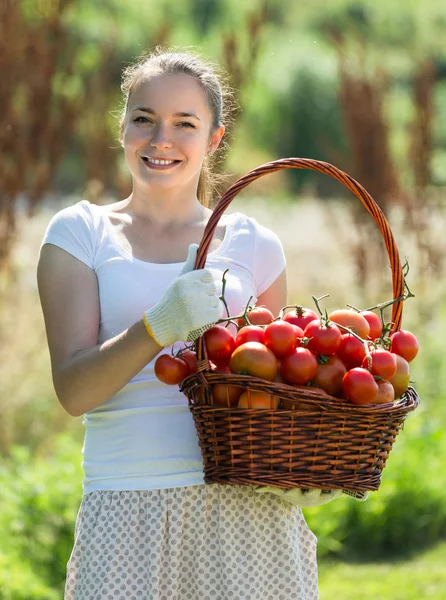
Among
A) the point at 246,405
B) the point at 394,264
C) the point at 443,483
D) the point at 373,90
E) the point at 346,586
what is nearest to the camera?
the point at 246,405

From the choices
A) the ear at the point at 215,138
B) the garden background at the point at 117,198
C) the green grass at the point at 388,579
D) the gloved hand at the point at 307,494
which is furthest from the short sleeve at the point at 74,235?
the green grass at the point at 388,579

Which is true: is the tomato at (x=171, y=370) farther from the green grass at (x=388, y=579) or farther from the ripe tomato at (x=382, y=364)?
the green grass at (x=388, y=579)

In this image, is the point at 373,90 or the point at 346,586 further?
the point at 373,90

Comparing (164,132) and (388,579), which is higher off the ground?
(164,132)

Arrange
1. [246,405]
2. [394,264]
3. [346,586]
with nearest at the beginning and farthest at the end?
[246,405], [394,264], [346,586]

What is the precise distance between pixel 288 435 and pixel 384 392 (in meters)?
0.20

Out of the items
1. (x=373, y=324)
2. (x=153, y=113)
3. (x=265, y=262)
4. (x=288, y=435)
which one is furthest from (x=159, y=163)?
(x=288, y=435)

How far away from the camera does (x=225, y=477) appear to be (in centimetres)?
186

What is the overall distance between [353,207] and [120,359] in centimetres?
537

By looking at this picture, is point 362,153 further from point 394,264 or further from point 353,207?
point 394,264

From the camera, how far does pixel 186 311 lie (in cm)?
181

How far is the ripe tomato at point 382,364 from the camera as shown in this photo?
1850 mm

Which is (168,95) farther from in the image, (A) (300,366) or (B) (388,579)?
(B) (388,579)

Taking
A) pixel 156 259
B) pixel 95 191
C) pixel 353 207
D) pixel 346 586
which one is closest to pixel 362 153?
pixel 353 207
